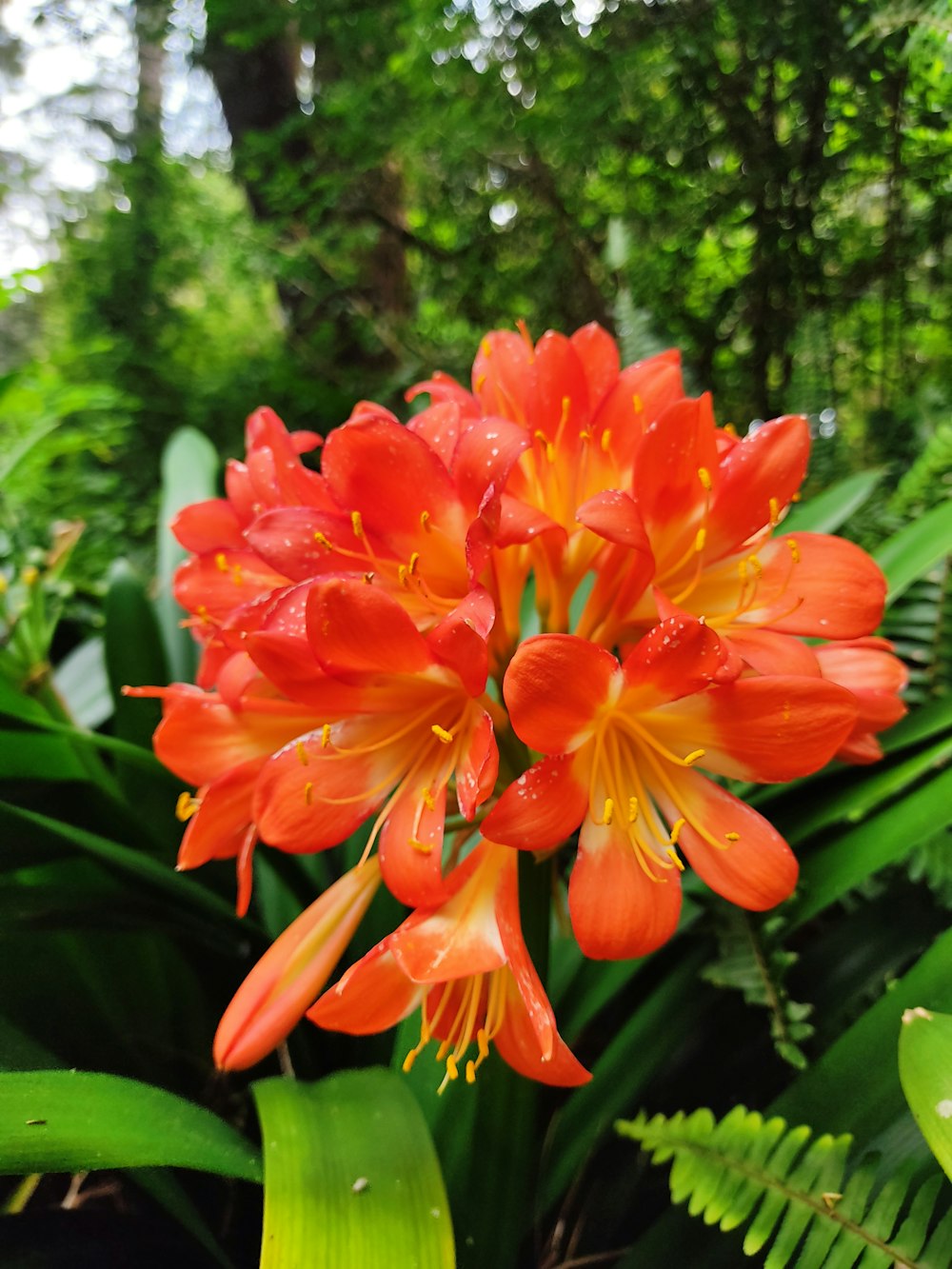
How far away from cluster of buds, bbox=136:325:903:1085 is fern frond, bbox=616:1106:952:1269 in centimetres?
8

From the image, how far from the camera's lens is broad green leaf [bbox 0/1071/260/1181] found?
1.08 ft

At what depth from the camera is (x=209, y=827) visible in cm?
49

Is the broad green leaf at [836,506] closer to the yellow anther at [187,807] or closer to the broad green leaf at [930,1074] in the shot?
the broad green leaf at [930,1074]

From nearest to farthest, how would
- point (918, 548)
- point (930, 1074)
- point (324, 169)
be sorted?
1. point (930, 1074)
2. point (918, 548)
3. point (324, 169)

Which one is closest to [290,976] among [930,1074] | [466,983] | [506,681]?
[466,983]

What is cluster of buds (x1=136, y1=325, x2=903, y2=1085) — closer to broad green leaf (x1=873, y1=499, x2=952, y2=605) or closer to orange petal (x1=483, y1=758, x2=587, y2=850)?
orange petal (x1=483, y1=758, x2=587, y2=850)

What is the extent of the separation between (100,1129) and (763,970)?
0.38m

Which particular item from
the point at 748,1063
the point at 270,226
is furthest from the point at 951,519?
the point at 270,226

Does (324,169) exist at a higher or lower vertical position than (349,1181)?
higher

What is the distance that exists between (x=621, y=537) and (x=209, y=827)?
1.03 feet

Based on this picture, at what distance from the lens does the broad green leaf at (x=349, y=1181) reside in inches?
13.4

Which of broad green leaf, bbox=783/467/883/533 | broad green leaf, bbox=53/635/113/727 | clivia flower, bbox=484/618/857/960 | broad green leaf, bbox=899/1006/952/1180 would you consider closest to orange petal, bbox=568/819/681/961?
clivia flower, bbox=484/618/857/960

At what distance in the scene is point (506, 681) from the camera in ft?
1.27

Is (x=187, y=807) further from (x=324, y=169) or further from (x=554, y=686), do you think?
(x=324, y=169)
